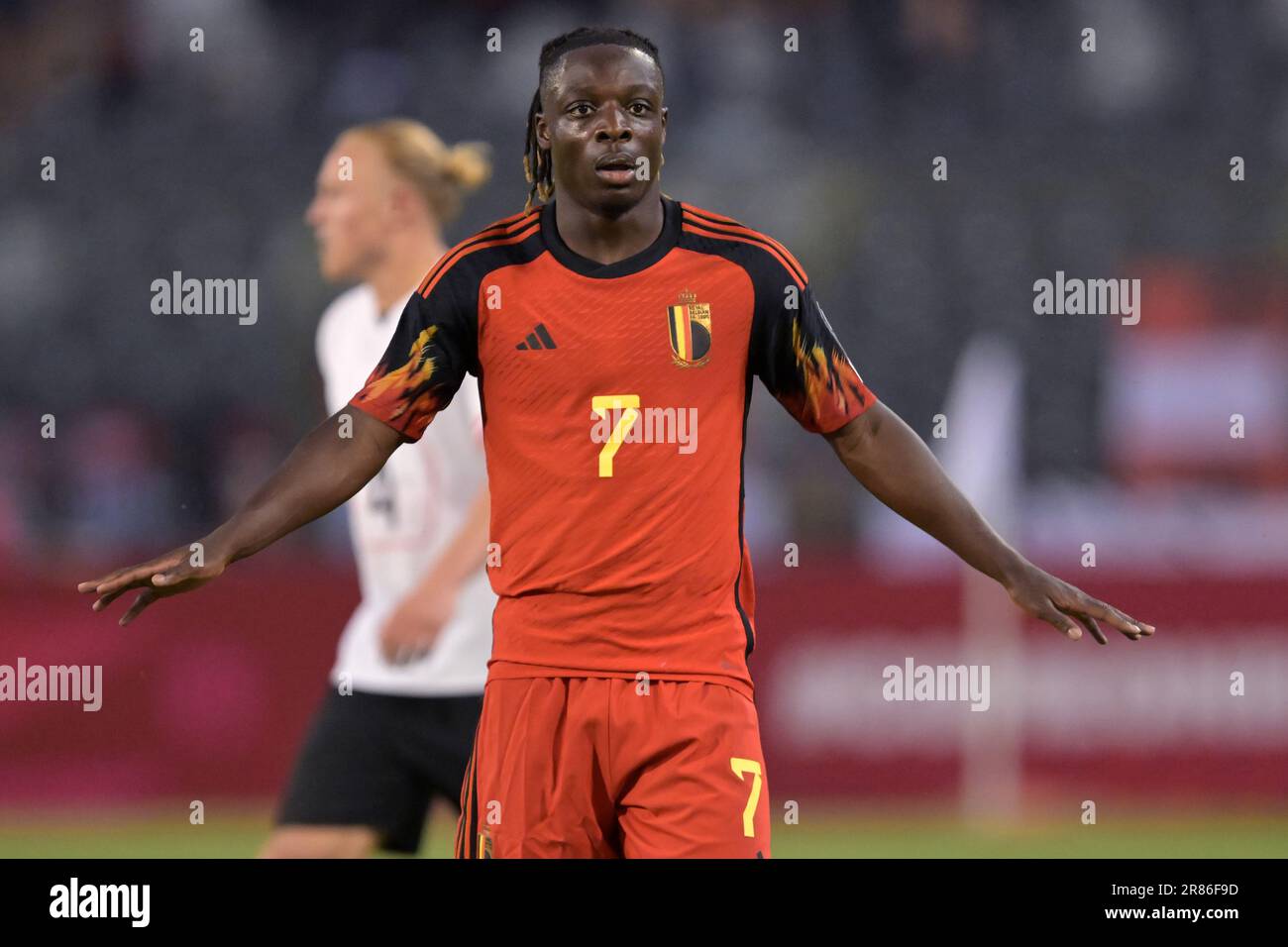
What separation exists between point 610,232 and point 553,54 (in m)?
0.38

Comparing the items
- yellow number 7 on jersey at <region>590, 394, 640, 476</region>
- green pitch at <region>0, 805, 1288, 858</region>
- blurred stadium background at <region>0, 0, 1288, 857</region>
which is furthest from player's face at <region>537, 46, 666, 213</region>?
blurred stadium background at <region>0, 0, 1288, 857</region>

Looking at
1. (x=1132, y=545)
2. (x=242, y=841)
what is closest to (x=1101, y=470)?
(x=1132, y=545)

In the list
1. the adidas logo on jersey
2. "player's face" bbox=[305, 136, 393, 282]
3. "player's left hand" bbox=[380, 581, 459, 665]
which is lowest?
"player's left hand" bbox=[380, 581, 459, 665]

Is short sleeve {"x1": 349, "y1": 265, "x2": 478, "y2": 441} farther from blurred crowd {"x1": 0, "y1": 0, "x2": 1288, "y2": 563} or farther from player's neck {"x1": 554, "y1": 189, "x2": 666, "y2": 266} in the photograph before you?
blurred crowd {"x1": 0, "y1": 0, "x2": 1288, "y2": 563}

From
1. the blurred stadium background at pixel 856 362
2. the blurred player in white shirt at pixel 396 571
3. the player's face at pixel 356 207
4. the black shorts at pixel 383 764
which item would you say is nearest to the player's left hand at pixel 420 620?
the blurred player in white shirt at pixel 396 571

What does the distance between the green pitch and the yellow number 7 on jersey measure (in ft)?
16.6

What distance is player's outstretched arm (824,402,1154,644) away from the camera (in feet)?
12.5

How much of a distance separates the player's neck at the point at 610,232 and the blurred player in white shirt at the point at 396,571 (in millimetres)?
1394

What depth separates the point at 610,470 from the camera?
3.61 meters

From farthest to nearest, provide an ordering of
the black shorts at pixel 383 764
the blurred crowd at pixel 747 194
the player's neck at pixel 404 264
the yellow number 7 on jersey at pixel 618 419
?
the blurred crowd at pixel 747 194 → the player's neck at pixel 404 264 → the black shorts at pixel 383 764 → the yellow number 7 on jersey at pixel 618 419

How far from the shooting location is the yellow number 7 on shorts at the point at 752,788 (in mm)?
3543

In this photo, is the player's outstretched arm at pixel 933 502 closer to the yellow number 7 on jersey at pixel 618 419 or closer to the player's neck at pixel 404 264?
the yellow number 7 on jersey at pixel 618 419
